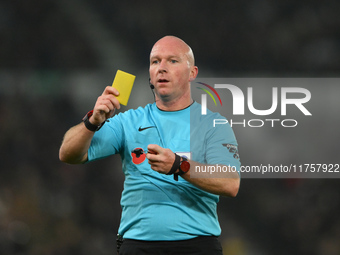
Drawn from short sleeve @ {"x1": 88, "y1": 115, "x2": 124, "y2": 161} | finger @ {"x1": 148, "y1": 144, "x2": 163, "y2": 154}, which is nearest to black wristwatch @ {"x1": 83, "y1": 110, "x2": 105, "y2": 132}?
short sleeve @ {"x1": 88, "y1": 115, "x2": 124, "y2": 161}

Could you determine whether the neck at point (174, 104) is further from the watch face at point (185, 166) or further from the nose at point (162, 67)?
the watch face at point (185, 166)

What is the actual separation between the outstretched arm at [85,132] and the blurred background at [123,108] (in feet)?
7.28

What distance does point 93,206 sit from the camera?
457 centimetres

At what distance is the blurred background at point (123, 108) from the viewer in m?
4.35

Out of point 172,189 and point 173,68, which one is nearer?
point 172,189

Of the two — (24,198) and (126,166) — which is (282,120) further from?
(24,198)

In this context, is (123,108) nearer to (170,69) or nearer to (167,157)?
(170,69)

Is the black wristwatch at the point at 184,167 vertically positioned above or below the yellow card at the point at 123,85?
below

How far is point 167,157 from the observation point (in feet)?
6.33

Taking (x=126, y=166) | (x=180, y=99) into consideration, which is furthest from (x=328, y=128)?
(x=126, y=166)

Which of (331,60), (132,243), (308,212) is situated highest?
(331,60)

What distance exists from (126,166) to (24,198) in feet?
8.50

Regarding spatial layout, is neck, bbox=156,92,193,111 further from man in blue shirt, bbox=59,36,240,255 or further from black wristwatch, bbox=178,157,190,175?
black wristwatch, bbox=178,157,190,175

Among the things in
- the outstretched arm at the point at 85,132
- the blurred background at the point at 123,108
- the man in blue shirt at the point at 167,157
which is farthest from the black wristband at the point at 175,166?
the blurred background at the point at 123,108
